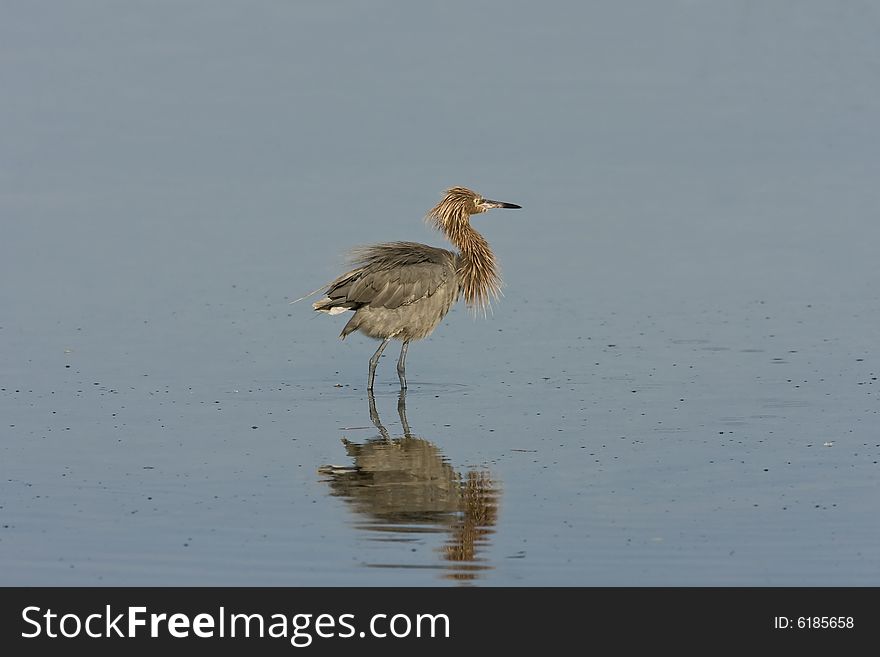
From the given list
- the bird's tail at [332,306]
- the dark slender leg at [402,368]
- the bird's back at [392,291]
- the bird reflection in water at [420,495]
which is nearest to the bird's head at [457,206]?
the bird's back at [392,291]

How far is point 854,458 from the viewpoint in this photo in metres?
11.8

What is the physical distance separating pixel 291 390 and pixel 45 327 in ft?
11.9

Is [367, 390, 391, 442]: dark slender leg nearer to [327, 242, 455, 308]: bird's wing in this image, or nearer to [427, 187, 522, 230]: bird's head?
[327, 242, 455, 308]: bird's wing

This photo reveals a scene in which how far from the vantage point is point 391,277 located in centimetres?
1517

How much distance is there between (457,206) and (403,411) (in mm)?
3039

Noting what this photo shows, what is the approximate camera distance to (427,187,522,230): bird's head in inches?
641

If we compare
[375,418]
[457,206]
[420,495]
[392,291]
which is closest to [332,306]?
[392,291]

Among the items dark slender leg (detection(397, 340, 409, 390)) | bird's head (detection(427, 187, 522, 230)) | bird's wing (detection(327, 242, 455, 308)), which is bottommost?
dark slender leg (detection(397, 340, 409, 390))

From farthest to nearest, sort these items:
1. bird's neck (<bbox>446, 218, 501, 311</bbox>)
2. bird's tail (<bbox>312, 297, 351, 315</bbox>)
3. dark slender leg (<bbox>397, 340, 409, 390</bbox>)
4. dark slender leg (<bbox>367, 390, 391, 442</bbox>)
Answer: bird's neck (<bbox>446, 218, 501, 311</bbox>)
bird's tail (<bbox>312, 297, 351, 315</bbox>)
dark slender leg (<bbox>397, 340, 409, 390</bbox>)
dark slender leg (<bbox>367, 390, 391, 442</bbox>)

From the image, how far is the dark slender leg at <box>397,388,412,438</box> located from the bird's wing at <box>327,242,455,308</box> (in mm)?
923

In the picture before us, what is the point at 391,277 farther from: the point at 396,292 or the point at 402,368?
the point at 402,368

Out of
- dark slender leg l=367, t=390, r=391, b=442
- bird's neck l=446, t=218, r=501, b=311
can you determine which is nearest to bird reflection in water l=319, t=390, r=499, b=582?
dark slender leg l=367, t=390, r=391, b=442

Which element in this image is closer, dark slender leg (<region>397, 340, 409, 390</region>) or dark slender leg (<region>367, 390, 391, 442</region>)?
dark slender leg (<region>367, 390, 391, 442</region>)

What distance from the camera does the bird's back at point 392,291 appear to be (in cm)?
1517
